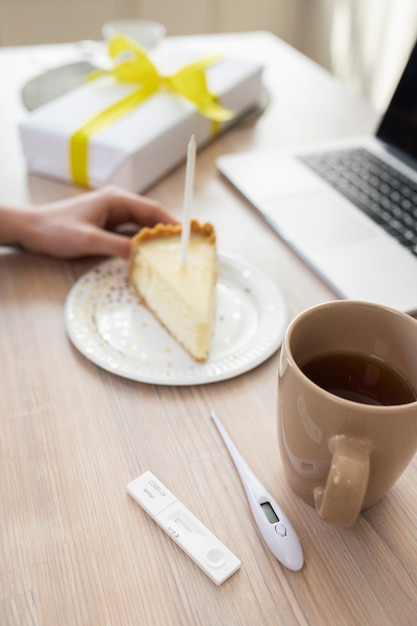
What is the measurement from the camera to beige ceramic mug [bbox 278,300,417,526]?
40 cm

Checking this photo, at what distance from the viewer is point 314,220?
0.83m

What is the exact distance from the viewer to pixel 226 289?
716 millimetres

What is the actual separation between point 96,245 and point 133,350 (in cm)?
16

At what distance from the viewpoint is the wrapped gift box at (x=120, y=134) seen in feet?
2.84

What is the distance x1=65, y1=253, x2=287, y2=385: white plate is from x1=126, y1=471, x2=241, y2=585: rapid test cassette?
12 centimetres

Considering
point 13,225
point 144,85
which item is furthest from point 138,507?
point 144,85

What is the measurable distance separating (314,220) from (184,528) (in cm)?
50

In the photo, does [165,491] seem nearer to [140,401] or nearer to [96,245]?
[140,401]

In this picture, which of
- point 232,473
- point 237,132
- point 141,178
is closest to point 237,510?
point 232,473

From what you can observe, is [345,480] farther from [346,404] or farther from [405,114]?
[405,114]

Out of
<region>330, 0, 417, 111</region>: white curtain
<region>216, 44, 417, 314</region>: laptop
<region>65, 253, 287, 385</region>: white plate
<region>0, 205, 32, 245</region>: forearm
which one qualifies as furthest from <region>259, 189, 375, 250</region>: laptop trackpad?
<region>330, 0, 417, 111</region>: white curtain

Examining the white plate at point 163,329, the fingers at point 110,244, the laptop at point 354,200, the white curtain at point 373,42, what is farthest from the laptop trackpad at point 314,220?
the white curtain at point 373,42

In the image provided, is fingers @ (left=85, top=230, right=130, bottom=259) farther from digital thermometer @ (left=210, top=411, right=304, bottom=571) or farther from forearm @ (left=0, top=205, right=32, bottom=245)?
digital thermometer @ (left=210, top=411, right=304, bottom=571)

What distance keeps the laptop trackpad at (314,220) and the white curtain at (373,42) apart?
1566 millimetres
